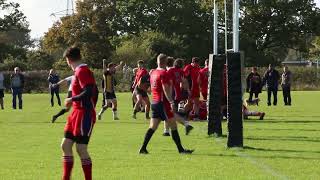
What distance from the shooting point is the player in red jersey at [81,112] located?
10677 mm

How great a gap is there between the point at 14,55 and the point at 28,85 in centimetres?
2113

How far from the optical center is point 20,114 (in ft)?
103

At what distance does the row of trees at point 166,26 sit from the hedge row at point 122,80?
16144 millimetres

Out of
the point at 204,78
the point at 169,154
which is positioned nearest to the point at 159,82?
A: the point at 169,154

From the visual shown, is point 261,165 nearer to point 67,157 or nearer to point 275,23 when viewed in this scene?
point 67,157

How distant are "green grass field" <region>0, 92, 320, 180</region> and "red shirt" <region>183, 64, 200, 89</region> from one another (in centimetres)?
122

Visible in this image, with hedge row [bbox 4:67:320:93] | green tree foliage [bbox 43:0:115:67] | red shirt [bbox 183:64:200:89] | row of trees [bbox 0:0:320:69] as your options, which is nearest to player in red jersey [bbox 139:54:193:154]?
red shirt [bbox 183:64:200:89]

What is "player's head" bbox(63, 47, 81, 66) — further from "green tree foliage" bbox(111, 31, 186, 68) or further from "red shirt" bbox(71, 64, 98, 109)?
"green tree foliage" bbox(111, 31, 186, 68)

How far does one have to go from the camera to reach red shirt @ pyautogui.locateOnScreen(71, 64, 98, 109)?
35.0 feet

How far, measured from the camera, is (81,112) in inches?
423

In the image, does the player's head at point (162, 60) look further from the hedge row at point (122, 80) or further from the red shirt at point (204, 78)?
the hedge row at point (122, 80)

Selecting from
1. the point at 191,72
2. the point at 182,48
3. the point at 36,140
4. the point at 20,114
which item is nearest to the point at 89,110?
the point at 36,140

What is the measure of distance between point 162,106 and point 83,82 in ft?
16.2

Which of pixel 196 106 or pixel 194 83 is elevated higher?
pixel 194 83
